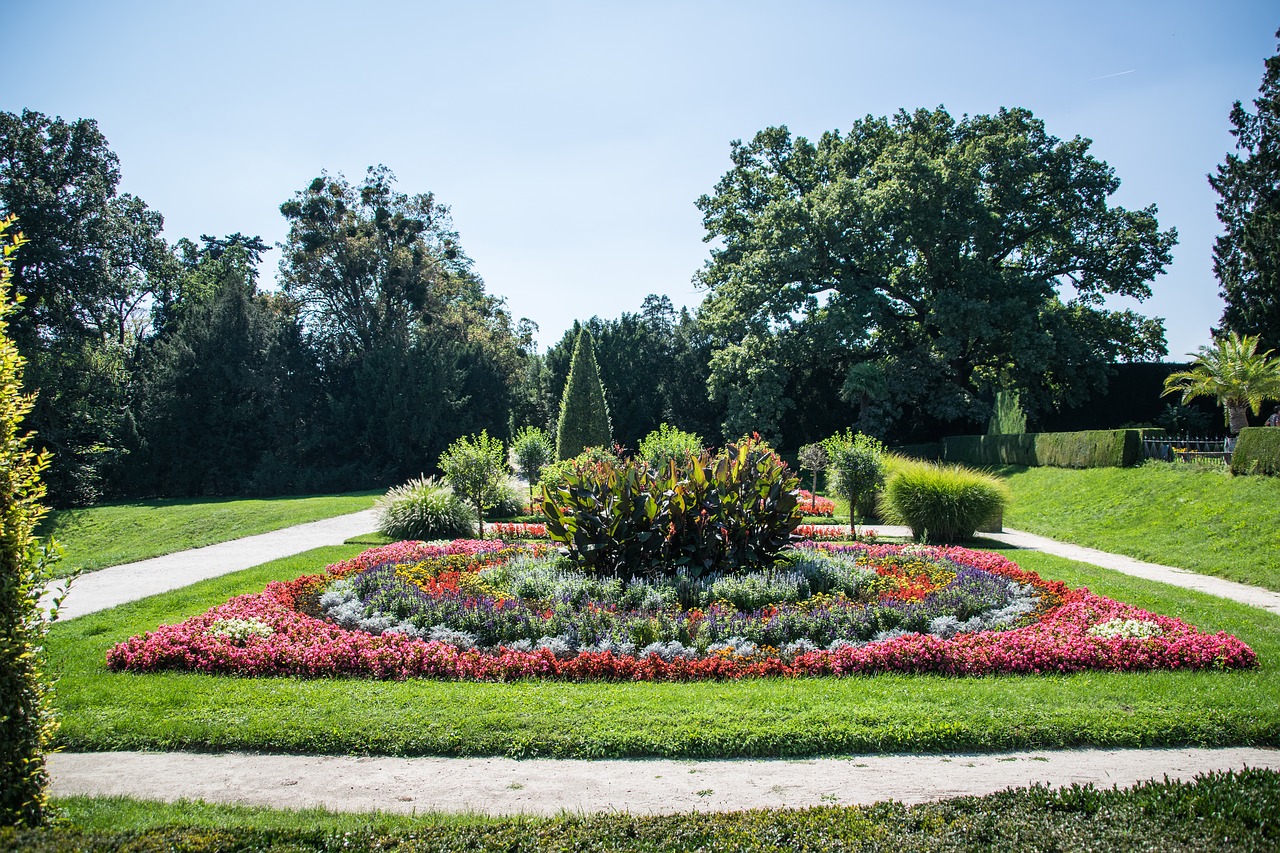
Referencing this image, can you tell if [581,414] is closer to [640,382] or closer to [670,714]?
[640,382]

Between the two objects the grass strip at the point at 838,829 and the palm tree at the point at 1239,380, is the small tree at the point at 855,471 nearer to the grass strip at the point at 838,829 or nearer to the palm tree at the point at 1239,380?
the palm tree at the point at 1239,380

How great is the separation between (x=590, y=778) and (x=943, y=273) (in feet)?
83.9

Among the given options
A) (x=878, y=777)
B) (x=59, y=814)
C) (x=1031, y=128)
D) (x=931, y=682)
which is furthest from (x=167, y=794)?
(x=1031, y=128)

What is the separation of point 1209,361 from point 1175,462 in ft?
13.5

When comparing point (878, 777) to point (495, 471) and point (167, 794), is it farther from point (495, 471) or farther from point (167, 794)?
point (495, 471)

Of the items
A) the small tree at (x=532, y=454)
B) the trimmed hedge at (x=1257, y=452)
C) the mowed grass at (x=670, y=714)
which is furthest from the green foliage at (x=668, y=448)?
the mowed grass at (x=670, y=714)

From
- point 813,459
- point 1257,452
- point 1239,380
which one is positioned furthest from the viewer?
point 813,459

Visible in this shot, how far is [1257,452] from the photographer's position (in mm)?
12633

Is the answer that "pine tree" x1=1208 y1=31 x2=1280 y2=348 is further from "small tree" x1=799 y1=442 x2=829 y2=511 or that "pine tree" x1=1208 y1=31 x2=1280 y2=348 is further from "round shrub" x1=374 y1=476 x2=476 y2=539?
"round shrub" x1=374 y1=476 x2=476 y2=539

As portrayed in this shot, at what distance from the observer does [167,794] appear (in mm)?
3830

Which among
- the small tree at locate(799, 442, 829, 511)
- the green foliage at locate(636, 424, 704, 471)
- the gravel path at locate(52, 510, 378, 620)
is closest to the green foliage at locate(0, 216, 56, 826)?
the gravel path at locate(52, 510, 378, 620)

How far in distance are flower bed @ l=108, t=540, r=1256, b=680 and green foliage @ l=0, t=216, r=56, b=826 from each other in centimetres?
257

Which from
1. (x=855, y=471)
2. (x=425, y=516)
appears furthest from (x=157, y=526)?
(x=855, y=471)

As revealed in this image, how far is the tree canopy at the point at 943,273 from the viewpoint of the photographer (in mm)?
24594
